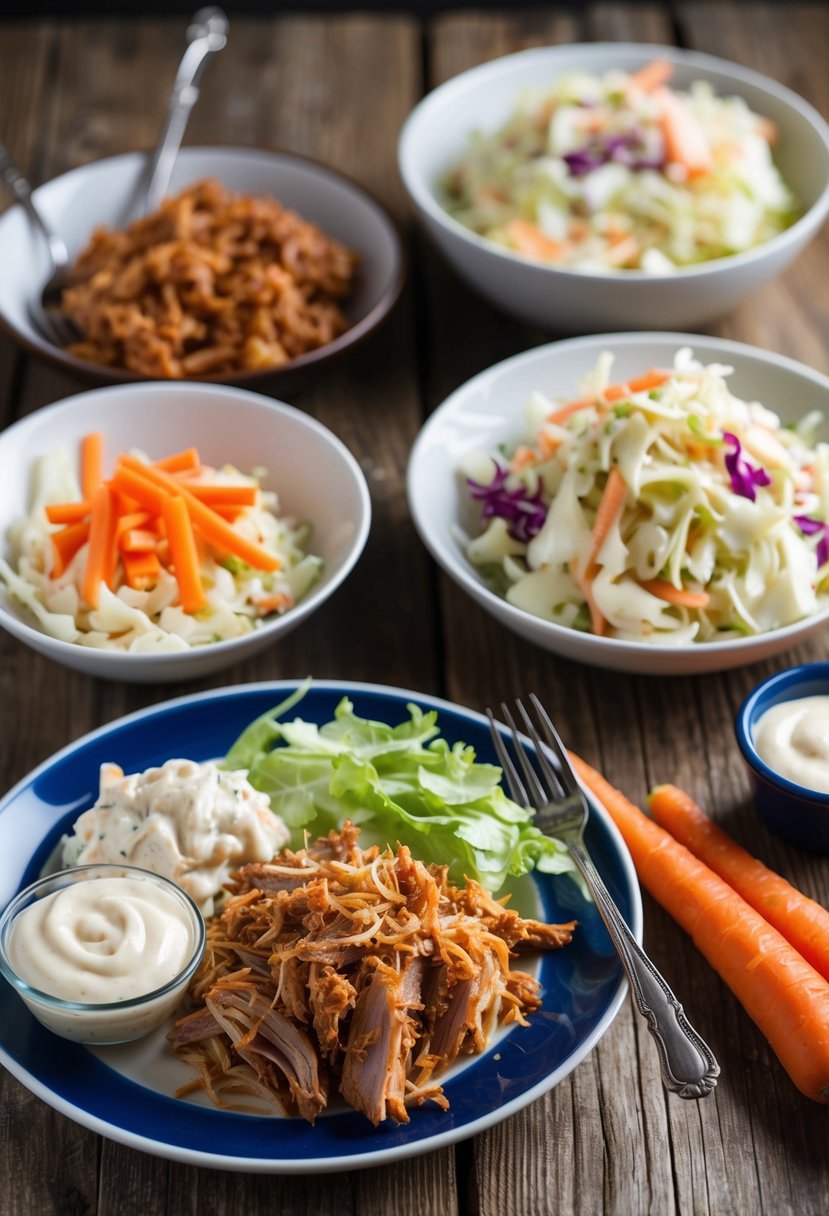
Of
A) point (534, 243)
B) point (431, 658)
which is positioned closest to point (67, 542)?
point (431, 658)

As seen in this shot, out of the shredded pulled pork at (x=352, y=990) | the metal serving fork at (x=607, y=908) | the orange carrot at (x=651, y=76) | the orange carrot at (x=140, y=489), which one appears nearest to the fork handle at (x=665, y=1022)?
the metal serving fork at (x=607, y=908)

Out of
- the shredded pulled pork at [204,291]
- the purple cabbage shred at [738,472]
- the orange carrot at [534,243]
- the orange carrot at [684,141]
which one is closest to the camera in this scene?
the purple cabbage shred at [738,472]

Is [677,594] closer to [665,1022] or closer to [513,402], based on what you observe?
[513,402]

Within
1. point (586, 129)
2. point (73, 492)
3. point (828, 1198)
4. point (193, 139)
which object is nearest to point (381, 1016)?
point (828, 1198)

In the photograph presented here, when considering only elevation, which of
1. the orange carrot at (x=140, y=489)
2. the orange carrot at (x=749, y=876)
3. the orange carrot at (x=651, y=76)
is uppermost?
the orange carrot at (x=651, y=76)

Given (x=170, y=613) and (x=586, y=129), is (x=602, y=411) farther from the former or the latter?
(x=586, y=129)

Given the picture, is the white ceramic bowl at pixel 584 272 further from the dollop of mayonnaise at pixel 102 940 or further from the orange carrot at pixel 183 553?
the dollop of mayonnaise at pixel 102 940

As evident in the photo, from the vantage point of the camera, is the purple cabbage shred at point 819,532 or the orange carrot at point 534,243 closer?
the purple cabbage shred at point 819,532
